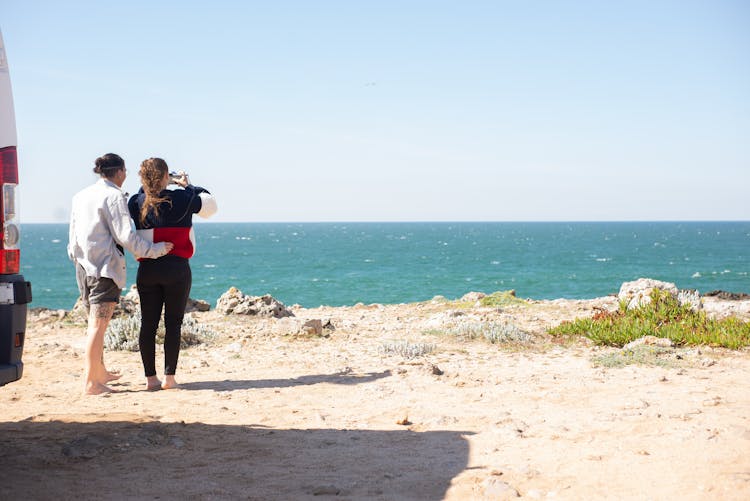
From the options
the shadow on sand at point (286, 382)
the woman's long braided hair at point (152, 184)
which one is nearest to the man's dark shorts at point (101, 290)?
the woman's long braided hair at point (152, 184)

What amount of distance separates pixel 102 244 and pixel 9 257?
1.73m

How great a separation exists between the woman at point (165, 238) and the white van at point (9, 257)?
175 cm

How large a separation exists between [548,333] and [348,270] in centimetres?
4938

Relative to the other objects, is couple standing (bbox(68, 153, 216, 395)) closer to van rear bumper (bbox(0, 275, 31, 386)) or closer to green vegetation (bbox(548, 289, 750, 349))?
van rear bumper (bbox(0, 275, 31, 386))

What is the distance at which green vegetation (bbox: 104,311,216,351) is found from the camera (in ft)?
27.8

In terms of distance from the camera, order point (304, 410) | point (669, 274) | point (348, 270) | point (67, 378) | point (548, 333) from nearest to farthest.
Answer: point (304, 410), point (67, 378), point (548, 333), point (669, 274), point (348, 270)

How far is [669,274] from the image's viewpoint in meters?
51.6

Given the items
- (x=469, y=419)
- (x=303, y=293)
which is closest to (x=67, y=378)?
(x=469, y=419)

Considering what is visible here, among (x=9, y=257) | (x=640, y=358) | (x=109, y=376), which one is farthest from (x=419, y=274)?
(x=9, y=257)

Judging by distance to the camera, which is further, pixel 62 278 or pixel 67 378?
pixel 62 278

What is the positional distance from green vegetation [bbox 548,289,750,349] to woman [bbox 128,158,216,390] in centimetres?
532

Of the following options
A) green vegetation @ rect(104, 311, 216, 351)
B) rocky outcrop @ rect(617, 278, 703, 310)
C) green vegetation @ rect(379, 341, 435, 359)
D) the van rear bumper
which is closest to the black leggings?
the van rear bumper

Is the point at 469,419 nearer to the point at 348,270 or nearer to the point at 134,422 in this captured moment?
the point at 134,422

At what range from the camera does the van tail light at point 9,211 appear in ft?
12.9
